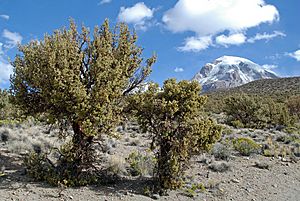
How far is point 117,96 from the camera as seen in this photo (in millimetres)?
11969

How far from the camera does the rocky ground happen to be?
10688 mm

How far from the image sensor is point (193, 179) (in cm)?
1330

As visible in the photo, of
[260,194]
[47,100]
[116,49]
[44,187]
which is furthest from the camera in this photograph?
[116,49]

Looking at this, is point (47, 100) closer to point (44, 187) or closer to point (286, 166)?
point (44, 187)

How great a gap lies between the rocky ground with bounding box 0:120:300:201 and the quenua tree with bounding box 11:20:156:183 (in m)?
1.19

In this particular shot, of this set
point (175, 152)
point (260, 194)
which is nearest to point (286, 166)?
point (260, 194)

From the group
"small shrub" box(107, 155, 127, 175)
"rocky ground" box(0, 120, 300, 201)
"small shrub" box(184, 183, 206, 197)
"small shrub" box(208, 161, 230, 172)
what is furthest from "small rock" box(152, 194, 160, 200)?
"small shrub" box(208, 161, 230, 172)

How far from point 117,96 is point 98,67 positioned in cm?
124

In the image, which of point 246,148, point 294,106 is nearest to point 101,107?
point 246,148

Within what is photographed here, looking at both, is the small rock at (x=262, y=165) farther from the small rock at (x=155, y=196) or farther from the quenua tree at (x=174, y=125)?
the small rock at (x=155, y=196)

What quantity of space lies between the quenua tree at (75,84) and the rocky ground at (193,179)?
119cm

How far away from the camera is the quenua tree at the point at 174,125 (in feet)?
38.1

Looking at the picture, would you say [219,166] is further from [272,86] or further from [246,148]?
[272,86]

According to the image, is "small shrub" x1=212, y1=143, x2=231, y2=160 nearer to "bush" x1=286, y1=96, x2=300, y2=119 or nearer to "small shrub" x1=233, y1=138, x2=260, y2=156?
"small shrub" x1=233, y1=138, x2=260, y2=156
